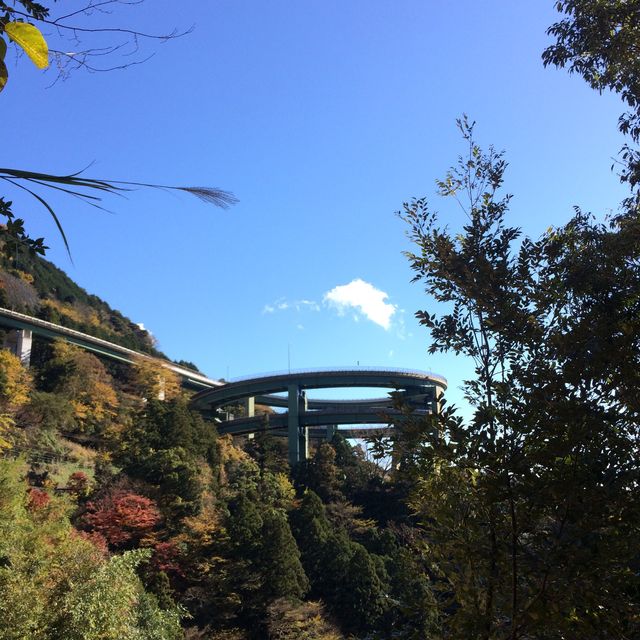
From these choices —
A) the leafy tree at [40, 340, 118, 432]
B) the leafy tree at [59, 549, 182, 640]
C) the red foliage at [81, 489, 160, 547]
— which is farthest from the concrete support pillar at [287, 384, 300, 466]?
the leafy tree at [59, 549, 182, 640]

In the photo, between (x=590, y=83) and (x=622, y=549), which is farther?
(x=590, y=83)

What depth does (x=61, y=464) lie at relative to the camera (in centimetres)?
2880

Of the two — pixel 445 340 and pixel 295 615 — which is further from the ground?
pixel 445 340

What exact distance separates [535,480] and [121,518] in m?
21.0

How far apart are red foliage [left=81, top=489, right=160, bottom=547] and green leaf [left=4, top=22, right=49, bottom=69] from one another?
2168 cm

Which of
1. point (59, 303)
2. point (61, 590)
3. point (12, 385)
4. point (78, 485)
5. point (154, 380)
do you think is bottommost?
point (61, 590)

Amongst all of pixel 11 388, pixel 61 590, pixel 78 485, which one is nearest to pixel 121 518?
pixel 78 485

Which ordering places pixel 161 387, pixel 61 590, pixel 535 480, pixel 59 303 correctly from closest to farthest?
pixel 535 480 < pixel 61 590 < pixel 161 387 < pixel 59 303

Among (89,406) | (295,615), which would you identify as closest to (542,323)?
(295,615)

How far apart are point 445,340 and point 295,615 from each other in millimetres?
18315

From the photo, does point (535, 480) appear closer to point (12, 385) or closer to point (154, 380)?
point (12, 385)

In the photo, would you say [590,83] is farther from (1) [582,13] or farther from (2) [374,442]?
(2) [374,442]

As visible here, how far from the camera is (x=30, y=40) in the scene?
4.48 ft

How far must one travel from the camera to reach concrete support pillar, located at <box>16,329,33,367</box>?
4078cm
